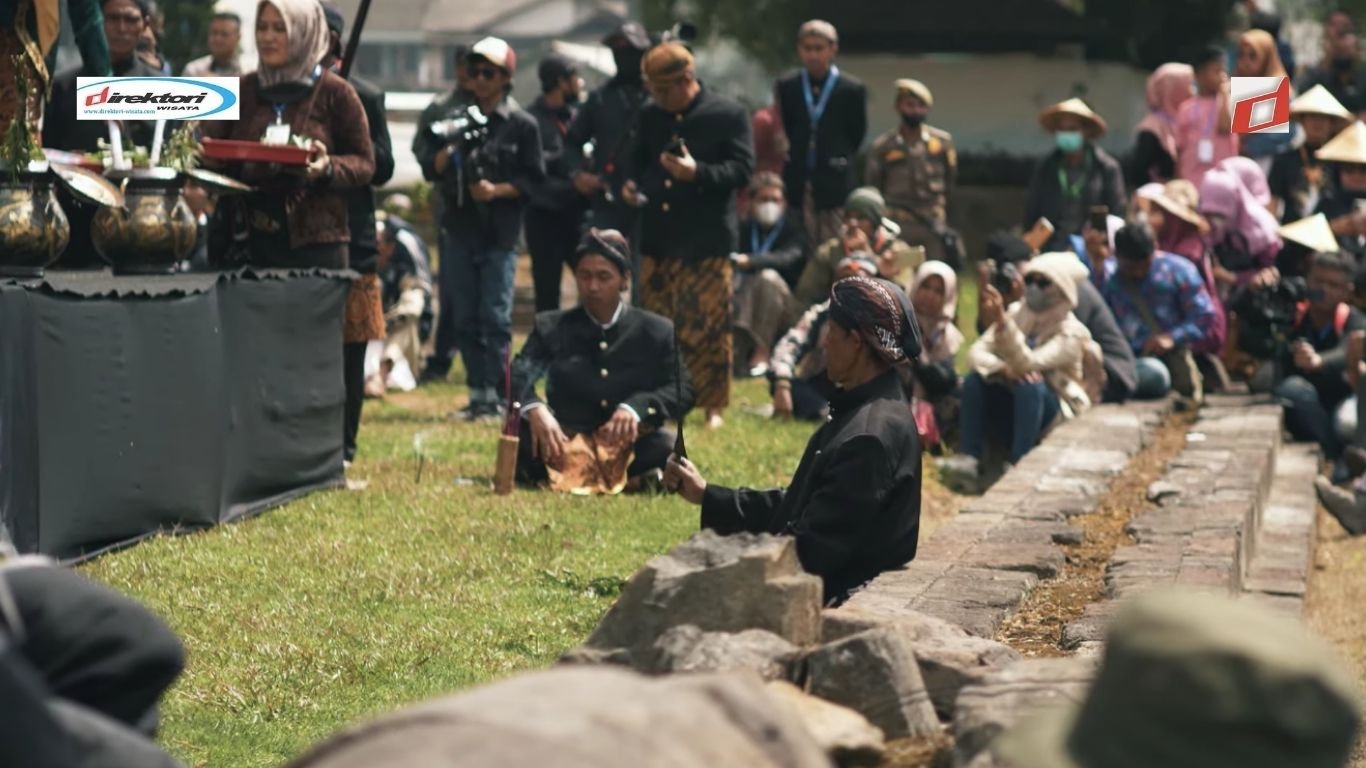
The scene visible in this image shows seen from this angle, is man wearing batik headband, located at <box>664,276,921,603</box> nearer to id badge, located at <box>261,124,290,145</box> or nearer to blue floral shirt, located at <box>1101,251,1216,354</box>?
id badge, located at <box>261,124,290,145</box>

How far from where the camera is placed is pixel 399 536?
8.27 m

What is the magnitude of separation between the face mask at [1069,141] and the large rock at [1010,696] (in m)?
10.7

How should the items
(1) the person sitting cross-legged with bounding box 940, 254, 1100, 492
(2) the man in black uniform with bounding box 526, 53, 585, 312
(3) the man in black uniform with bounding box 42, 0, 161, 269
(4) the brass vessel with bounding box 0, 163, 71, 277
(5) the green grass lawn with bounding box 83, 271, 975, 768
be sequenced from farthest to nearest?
(2) the man in black uniform with bounding box 526, 53, 585, 312, (1) the person sitting cross-legged with bounding box 940, 254, 1100, 492, (3) the man in black uniform with bounding box 42, 0, 161, 269, (4) the brass vessel with bounding box 0, 163, 71, 277, (5) the green grass lawn with bounding box 83, 271, 975, 768

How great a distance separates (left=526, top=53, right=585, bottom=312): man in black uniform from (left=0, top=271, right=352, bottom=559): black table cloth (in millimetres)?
3540

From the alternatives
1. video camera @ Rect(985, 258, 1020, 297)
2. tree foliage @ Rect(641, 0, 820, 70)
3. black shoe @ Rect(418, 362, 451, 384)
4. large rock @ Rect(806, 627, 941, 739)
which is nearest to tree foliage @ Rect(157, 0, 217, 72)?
black shoe @ Rect(418, 362, 451, 384)

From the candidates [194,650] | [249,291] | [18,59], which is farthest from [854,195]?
[194,650]

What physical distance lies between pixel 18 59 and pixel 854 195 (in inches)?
264

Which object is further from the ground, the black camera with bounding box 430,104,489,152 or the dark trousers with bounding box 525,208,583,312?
the black camera with bounding box 430,104,489,152

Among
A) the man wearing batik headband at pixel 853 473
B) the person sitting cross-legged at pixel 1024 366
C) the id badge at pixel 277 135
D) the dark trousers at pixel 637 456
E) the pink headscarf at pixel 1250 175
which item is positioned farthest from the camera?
the pink headscarf at pixel 1250 175

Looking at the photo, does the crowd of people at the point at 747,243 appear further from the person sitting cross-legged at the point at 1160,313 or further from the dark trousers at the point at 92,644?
the dark trousers at the point at 92,644

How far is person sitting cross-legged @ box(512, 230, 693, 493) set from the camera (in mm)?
9703

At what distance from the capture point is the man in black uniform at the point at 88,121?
28.5ft

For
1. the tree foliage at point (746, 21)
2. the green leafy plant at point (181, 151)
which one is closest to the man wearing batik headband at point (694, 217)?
the green leafy plant at point (181, 151)

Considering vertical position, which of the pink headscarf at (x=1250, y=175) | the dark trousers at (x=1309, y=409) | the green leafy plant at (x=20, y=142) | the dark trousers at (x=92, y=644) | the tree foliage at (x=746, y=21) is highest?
the dark trousers at (x=92, y=644)
